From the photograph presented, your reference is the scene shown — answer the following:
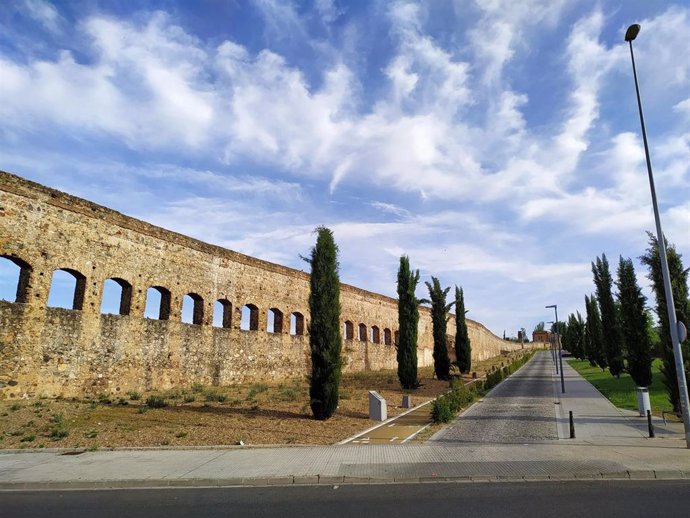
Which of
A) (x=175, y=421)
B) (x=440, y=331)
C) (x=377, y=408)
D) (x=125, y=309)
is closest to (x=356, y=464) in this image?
(x=377, y=408)

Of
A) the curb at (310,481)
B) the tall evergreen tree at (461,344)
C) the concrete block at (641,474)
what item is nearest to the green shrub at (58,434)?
the curb at (310,481)

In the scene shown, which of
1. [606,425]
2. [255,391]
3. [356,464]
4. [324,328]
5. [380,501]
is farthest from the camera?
[255,391]

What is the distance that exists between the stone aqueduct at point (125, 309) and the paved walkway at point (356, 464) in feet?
20.8

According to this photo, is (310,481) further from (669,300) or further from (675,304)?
(675,304)

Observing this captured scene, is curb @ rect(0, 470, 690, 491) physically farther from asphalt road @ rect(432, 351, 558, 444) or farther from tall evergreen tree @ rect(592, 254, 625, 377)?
tall evergreen tree @ rect(592, 254, 625, 377)

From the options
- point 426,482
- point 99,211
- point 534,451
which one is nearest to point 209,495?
point 426,482

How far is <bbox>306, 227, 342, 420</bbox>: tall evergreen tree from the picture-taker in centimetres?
1525

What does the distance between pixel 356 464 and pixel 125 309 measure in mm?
13887

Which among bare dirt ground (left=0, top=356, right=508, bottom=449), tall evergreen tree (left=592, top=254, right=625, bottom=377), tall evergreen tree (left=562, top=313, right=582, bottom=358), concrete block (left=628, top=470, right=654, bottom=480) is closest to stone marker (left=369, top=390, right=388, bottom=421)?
bare dirt ground (left=0, top=356, right=508, bottom=449)

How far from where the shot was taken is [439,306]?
31516 millimetres

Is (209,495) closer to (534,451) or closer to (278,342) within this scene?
(534,451)

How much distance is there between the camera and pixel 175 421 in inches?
529

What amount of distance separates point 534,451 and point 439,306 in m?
21.3

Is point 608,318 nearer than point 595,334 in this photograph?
Yes
